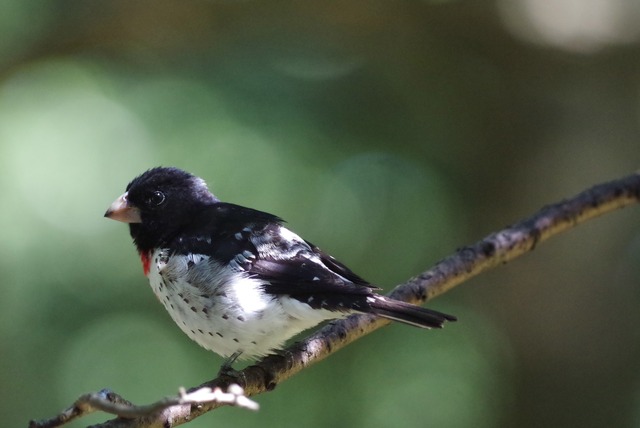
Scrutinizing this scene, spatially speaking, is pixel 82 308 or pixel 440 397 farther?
pixel 440 397

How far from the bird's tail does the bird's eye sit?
1.40 metres

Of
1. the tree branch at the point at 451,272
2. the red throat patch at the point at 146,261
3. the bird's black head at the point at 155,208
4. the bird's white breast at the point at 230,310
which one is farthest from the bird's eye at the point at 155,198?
the tree branch at the point at 451,272

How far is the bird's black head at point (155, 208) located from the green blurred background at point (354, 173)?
7.41 ft

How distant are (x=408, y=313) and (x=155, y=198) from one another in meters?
1.63

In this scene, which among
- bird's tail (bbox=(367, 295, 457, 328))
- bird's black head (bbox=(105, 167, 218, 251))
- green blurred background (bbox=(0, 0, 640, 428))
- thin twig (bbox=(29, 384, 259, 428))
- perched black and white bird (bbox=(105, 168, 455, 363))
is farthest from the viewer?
green blurred background (bbox=(0, 0, 640, 428))

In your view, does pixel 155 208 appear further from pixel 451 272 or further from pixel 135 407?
pixel 135 407

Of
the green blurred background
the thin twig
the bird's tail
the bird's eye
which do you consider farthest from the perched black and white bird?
the green blurred background

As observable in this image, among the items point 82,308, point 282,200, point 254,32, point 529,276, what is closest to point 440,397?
point 529,276

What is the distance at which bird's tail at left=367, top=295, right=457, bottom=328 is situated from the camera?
2.97 m

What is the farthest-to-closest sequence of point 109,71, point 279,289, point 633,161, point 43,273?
1. point 109,71
2. point 633,161
3. point 43,273
4. point 279,289

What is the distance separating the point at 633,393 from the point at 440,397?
4.74ft

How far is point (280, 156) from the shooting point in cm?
702

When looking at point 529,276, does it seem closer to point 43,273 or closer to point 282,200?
point 282,200

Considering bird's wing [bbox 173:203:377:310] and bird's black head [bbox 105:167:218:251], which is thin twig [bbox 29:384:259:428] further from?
bird's black head [bbox 105:167:218:251]
